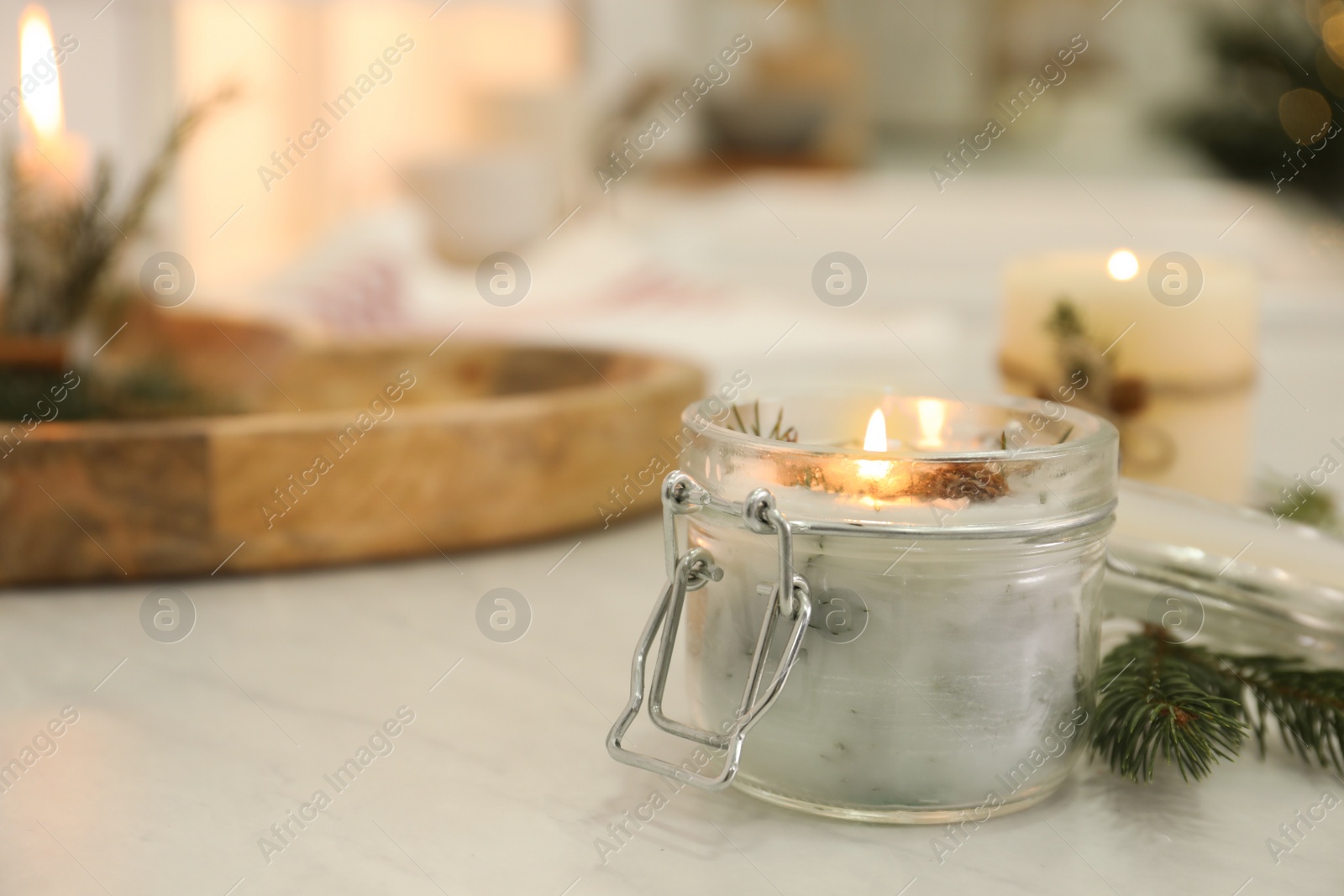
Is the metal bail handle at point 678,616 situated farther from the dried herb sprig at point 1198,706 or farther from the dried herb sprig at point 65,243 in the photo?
the dried herb sprig at point 65,243

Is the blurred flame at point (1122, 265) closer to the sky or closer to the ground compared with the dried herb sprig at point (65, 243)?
closer to the sky

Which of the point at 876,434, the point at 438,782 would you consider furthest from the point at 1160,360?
the point at 438,782

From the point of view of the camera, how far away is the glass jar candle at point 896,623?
0.29 metres

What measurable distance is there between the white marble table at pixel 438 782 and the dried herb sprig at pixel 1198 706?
11 mm

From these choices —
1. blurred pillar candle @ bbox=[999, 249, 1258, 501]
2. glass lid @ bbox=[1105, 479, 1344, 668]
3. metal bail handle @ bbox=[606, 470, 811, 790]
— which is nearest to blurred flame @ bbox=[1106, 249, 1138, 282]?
blurred pillar candle @ bbox=[999, 249, 1258, 501]

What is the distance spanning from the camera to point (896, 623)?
0.29 metres

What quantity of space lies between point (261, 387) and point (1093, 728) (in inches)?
18.2

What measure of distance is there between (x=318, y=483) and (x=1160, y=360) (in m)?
0.31

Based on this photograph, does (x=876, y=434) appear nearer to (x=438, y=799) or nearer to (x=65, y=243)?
(x=438, y=799)

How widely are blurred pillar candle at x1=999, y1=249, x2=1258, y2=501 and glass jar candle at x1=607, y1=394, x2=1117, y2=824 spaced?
0.47 feet

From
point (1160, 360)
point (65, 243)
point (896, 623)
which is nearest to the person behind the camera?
point (896, 623)

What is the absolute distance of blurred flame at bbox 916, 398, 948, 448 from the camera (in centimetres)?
36

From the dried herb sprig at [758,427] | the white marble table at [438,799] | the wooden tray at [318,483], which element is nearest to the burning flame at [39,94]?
the wooden tray at [318,483]

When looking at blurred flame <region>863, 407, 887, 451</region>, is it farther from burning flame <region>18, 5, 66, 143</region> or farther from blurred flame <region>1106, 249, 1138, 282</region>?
burning flame <region>18, 5, 66, 143</region>
